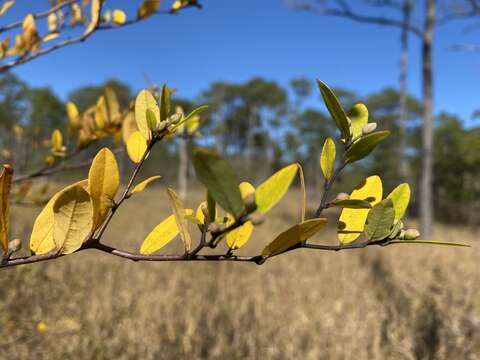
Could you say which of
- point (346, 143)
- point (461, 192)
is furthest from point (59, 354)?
point (461, 192)

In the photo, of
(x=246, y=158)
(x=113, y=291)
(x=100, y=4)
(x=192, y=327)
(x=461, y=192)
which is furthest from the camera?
(x=246, y=158)

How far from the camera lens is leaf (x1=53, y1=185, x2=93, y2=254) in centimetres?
21

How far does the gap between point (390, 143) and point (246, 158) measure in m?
8.42

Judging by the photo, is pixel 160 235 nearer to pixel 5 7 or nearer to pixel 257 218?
pixel 257 218

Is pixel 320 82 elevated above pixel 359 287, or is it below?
above

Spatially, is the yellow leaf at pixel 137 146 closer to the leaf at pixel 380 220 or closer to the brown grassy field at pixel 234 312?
the leaf at pixel 380 220

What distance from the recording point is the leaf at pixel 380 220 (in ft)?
0.73

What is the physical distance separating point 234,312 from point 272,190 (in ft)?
4.37

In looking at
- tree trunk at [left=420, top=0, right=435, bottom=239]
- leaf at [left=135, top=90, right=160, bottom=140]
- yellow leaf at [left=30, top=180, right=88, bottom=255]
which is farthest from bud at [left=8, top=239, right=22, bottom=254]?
tree trunk at [left=420, top=0, right=435, bottom=239]

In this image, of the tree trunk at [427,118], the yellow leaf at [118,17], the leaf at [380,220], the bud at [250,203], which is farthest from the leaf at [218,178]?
the tree trunk at [427,118]

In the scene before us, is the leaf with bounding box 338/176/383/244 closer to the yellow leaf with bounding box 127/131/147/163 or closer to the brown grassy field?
the yellow leaf with bounding box 127/131/147/163

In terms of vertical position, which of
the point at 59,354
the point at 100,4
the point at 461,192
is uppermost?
the point at 461,192

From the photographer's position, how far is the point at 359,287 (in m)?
1.75

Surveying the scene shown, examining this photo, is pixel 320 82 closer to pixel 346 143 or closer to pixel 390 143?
pixel 346 143
